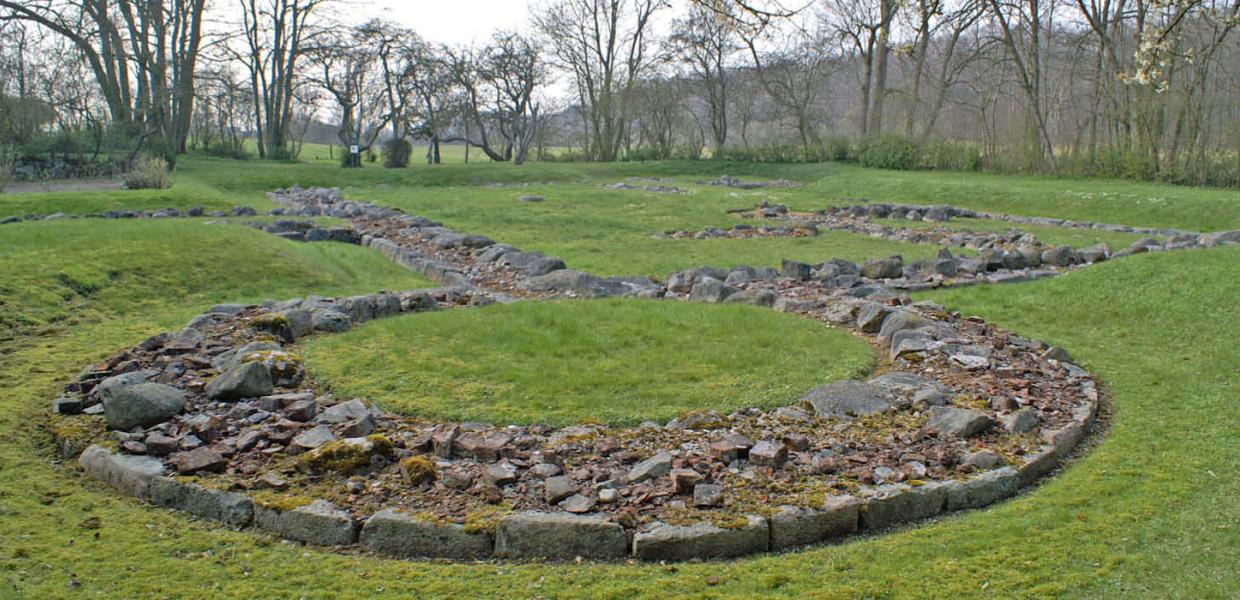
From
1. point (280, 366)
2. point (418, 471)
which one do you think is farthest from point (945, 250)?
point (418, 471)

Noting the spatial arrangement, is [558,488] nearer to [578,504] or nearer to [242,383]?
[578,504]

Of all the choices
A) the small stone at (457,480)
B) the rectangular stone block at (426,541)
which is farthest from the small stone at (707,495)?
the small stone at (457,480)

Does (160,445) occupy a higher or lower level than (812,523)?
higher

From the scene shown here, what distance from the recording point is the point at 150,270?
10922mm

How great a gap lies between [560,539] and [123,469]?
2603mm

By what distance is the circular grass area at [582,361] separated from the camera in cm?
633

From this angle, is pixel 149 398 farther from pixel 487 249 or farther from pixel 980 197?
pixel 980 197

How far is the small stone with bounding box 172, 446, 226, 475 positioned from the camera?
5055mm

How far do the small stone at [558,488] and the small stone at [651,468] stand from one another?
13.1 inches

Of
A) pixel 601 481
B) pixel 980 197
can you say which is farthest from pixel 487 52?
pixel 601 481

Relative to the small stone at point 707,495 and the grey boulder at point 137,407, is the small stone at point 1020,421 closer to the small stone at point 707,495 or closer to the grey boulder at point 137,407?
the small stone at point 707,495

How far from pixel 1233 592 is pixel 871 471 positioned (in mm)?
1710

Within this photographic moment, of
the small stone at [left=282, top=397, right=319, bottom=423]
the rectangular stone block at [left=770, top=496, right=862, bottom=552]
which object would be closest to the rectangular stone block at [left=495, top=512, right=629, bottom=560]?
the rectangular stone block at [left=770, top=496, right=862, bottom=552]

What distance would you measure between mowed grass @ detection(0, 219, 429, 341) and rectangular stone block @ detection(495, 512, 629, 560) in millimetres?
6514
